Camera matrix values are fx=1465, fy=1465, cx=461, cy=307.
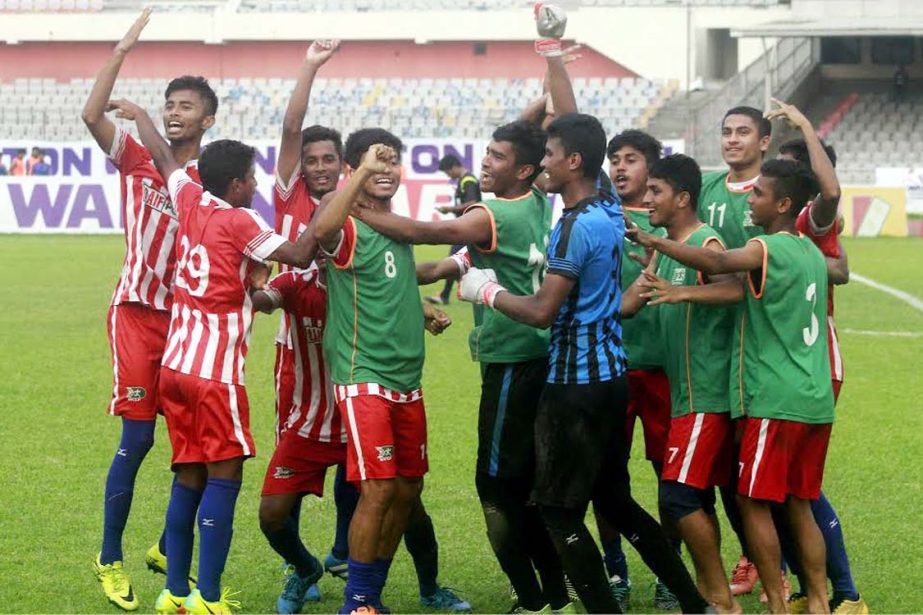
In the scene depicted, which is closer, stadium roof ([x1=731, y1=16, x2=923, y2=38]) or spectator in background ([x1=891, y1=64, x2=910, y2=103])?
stadium roof ([x1=731, y1=16, x2=923, y2=38])

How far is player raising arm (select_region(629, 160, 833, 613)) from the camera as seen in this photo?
6039 millimetres

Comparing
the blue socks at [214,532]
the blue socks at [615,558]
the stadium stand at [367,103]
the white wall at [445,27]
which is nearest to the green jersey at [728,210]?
the blue socks at [615,558]

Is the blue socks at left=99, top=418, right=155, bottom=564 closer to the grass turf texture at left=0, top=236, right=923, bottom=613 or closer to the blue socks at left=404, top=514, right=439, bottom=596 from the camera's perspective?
the grass turf texture at left=0, top=236, right=923, bottom=613

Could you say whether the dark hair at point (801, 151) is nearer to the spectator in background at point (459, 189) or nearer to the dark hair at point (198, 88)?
the dark hair at point (198, 88)

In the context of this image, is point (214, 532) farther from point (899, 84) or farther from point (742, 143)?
point (899, 84)

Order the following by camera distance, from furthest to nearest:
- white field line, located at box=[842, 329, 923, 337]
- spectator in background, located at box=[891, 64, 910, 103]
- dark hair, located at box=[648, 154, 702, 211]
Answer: spectator in background, located at box=[891, 64, 910, 103]
white field line, located at box=[842, 329, 923, 337]
dark hair, located at box=[648, 154, 702, 211]

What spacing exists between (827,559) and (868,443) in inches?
170

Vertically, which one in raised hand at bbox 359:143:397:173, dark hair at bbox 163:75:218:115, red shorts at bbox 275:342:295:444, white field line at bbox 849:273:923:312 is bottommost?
white field line at bbox 849:273:923:312

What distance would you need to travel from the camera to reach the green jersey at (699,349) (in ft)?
20.7

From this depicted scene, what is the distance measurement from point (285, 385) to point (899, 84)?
40.9 metres

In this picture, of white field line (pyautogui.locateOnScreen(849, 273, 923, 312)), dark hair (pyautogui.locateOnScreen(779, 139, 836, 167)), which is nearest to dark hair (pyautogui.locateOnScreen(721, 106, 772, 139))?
dark hair (pyautogui.locateOnScreen(779, 139, 836, 167))

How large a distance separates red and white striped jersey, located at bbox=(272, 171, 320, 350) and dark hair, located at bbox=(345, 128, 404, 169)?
33cm

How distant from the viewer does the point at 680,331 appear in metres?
6.48

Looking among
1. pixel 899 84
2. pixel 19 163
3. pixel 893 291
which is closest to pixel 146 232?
pixel 893 291
